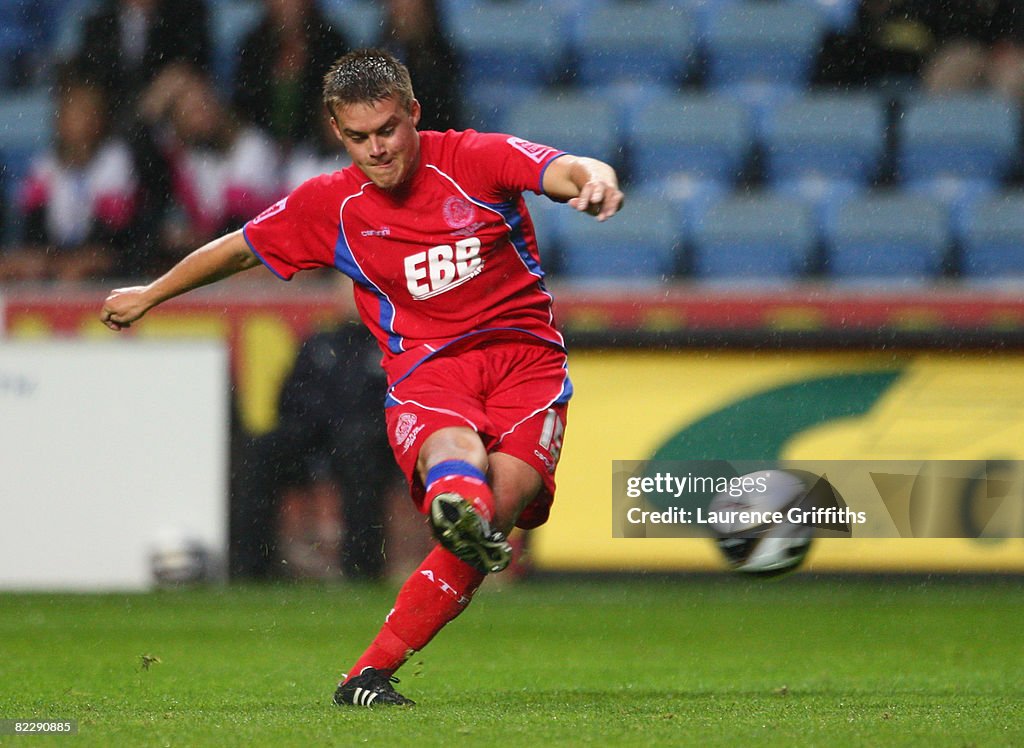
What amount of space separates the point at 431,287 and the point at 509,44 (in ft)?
24.8

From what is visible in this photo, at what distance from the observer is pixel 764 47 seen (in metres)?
11.8

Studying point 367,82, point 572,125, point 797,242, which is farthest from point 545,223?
point 367,82

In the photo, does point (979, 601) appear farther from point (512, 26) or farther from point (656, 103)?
point (512, 26)

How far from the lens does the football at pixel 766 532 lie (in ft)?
16.8

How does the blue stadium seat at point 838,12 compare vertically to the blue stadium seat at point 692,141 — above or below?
above

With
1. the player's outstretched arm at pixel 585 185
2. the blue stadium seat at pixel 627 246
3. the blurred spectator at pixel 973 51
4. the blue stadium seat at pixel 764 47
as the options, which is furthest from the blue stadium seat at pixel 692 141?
the player's outstretched arm at pixel 585 185

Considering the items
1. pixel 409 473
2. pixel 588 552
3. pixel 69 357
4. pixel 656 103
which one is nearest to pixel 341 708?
pixel 409 473

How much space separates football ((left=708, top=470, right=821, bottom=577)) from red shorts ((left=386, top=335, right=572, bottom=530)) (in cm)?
74

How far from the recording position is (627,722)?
14.0 feet

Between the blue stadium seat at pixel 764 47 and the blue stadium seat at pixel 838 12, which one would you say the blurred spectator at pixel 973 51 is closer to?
the blue stadium seat at pixel 838 12

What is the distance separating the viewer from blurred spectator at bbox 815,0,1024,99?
11.2 metres

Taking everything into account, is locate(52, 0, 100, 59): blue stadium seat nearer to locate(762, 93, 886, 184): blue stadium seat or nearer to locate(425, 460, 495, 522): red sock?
locate(762, 93, 886, 184): blue stadium seat

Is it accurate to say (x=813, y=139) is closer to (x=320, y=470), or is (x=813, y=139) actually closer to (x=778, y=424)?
(x=778, y=424)

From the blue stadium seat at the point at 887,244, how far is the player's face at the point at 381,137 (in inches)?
240
